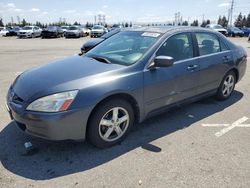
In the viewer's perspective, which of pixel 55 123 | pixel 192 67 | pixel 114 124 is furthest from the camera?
pixel 192 67

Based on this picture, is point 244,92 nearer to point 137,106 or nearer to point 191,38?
point 191,38

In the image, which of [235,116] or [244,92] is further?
[244,92]

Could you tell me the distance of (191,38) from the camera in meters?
4.57

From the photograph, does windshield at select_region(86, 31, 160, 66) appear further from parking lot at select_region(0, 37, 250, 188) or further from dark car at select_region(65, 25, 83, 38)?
dark car at select_region(65, 25, 83, 38)

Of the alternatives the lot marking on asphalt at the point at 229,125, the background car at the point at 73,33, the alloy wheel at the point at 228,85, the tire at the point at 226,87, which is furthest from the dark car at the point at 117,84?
the background car at the point at 73,33

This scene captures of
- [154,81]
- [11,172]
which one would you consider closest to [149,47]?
[154,81]

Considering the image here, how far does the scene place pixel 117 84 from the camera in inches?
134

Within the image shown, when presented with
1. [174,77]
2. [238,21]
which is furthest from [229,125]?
[238,21]

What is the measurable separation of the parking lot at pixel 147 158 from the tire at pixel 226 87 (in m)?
1.00

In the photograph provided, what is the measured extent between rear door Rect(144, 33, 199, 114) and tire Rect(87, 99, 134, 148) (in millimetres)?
375

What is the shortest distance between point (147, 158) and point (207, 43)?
2.76 meters

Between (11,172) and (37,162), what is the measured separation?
12.5 inches

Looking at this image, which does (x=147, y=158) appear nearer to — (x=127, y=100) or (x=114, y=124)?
(x=114, y=124)

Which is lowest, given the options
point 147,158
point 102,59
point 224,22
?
point 147,158
